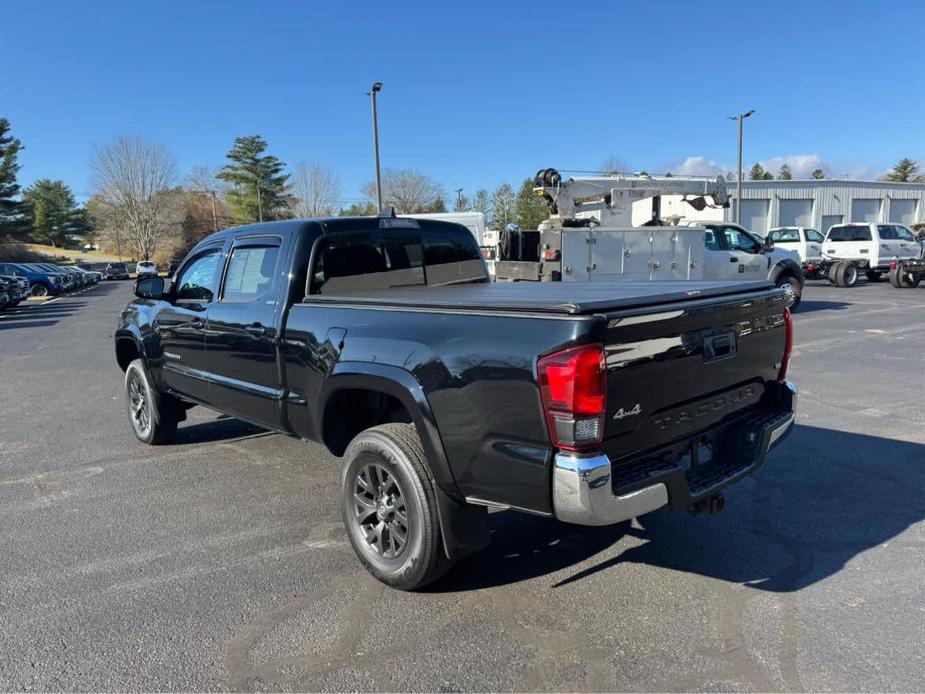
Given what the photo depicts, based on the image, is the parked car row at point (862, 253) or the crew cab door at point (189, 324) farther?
the parked car row at point (862, 253)

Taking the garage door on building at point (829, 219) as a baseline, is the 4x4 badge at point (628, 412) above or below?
below

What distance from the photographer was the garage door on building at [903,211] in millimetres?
51375

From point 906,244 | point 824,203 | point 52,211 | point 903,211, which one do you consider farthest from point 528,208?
point 52,211

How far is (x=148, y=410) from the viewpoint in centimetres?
618

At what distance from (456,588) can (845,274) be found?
24142 millimetres

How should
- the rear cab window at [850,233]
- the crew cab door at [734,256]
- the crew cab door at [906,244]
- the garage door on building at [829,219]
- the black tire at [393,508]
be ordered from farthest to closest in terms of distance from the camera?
the garage door on building at [829,219] → the crew cab door at [906,244] → the rear cab window at [850,233] → the crew cab door at [734,256] → the black tire at [393,508]

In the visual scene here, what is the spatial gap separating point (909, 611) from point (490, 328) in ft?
7.93

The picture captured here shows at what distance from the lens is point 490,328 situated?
2967 mm

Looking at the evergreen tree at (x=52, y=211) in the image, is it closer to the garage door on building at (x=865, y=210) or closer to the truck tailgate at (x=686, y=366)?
the garage door on building at (x=865, y=210)

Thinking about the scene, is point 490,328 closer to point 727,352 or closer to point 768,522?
point 727,352

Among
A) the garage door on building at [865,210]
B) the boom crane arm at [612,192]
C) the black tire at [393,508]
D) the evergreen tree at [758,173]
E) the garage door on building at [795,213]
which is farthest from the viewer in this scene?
the evergreen tree at [758,173]

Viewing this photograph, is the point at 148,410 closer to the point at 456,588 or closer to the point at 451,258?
the point at 451,258

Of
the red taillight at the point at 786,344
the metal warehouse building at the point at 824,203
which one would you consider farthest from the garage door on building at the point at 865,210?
the red taillight at the point at 786,344

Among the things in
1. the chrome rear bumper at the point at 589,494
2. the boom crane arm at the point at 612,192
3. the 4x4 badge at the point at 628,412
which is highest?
the boom crane arm at the point at 612,192
